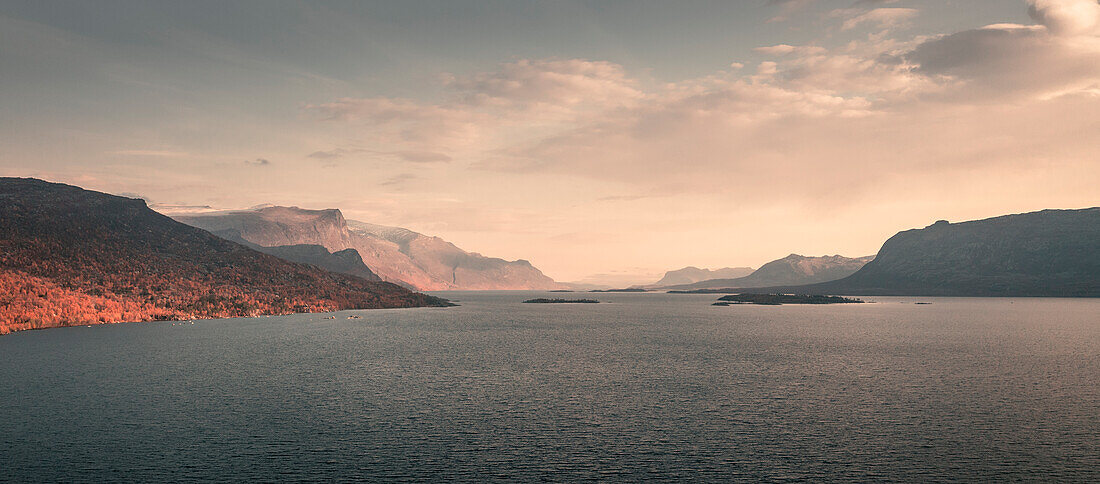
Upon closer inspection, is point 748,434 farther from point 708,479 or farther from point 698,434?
point 708,479

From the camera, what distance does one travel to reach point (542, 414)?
4578 cm

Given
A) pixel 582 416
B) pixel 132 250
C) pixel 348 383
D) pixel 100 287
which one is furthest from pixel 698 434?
pixel 132 250

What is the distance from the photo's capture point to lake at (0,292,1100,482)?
108ft

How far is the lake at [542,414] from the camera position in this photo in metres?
32.8

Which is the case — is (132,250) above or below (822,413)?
above

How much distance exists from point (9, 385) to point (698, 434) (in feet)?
200

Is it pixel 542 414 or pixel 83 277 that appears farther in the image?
pixel 83 277

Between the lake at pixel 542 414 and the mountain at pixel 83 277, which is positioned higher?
the mountain at pixel 83 277

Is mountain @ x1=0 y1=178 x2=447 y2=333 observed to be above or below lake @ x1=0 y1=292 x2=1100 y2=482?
above

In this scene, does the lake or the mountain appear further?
the mountain

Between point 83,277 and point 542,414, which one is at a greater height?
point 83,277

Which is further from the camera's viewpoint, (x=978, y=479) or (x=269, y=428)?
(x=269, y=428)

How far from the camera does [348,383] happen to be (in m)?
60.6

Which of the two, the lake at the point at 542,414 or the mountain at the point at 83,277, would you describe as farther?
the mountain at the point at 83,277
